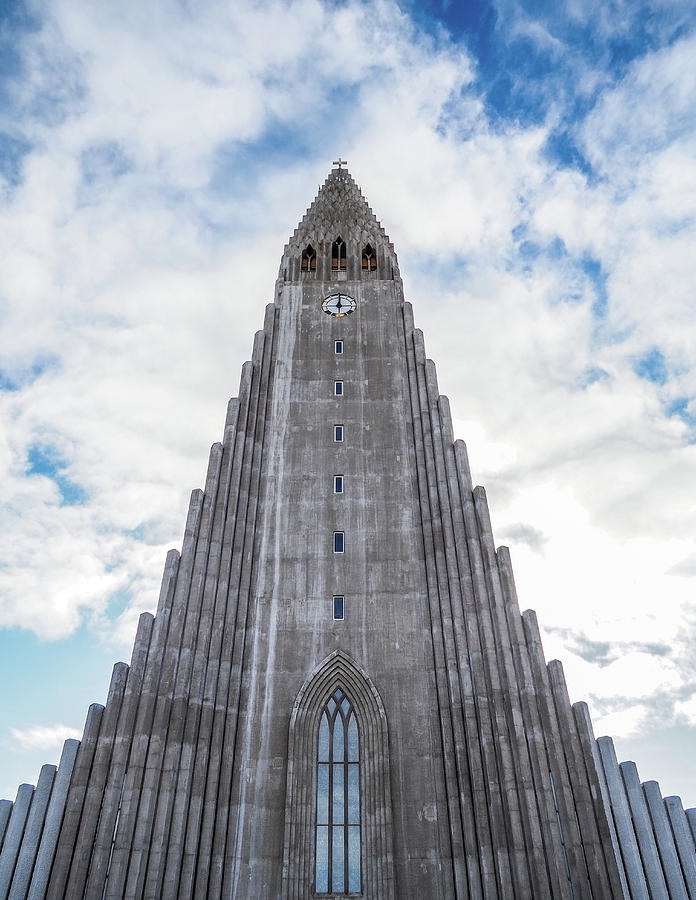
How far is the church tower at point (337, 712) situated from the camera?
84.2ft

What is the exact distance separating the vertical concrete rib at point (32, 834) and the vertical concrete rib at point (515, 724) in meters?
17.0

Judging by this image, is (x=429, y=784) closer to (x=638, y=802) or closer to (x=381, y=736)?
(x=381, y=736)

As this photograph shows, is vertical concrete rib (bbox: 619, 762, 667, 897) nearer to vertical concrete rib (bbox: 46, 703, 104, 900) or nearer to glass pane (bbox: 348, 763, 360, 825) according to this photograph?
glass pane (bbox: 348, 763, 360, 825)

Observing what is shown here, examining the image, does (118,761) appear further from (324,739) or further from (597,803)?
(597,803)

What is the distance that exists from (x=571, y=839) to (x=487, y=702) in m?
5.46

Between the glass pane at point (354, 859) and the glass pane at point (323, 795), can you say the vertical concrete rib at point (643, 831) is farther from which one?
the glass pane at point (323, 795)

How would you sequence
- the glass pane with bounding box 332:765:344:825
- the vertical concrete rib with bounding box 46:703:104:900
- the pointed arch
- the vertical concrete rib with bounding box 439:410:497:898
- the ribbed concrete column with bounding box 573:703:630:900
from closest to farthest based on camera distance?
the vertical concrete rib with bounding box 46:703:104:900
the ribbed concrete column with bounding box 573:703:630:900
the vertical concrete rib with bounding box 439:410:497:898
the pointed arch
the glass pane with bounding box 332:765:344:825

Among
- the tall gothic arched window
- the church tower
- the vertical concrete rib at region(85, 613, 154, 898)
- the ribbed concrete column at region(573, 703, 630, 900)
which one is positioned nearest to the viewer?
the vertical concrete rib at region(85, 613, 154, 898)

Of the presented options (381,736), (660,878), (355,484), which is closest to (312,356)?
(355,484)

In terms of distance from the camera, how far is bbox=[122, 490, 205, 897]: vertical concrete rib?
82.4 feet

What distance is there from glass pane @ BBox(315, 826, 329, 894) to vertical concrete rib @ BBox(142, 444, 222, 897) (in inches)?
222

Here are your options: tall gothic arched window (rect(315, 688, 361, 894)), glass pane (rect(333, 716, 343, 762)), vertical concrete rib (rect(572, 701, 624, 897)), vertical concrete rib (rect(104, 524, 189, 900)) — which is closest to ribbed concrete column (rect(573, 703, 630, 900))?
vertical concrete rib (rect(572, 701, 624, 897))

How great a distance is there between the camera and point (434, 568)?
32812mm

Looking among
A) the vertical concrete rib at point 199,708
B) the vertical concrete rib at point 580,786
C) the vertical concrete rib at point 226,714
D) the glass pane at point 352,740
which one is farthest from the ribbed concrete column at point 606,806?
the vertical concrete rib at point 199,708
